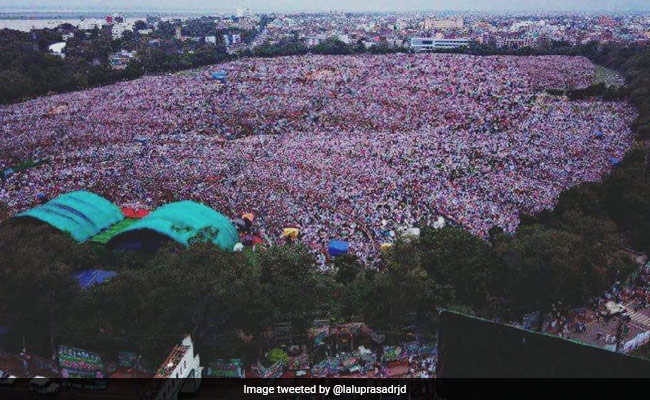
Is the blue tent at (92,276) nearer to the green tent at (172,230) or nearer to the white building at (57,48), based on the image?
the green tent at (172,230)

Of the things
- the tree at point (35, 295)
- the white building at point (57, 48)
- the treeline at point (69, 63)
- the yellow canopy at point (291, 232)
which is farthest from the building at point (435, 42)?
the tree at point (35, 295)

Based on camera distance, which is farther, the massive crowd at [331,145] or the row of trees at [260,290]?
the massive crowd at [331,145]

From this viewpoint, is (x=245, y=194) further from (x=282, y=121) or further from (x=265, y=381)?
(x=282, y=121)

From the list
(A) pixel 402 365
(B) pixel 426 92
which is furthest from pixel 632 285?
(B) pixel 426 92

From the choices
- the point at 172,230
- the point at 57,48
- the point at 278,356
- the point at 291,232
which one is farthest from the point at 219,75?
the point at 278,356

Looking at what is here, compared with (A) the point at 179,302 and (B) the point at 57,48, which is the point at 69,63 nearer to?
(B) the point at 57,48

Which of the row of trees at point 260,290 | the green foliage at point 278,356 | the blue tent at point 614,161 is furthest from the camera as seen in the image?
the blue tent at point 614,161
